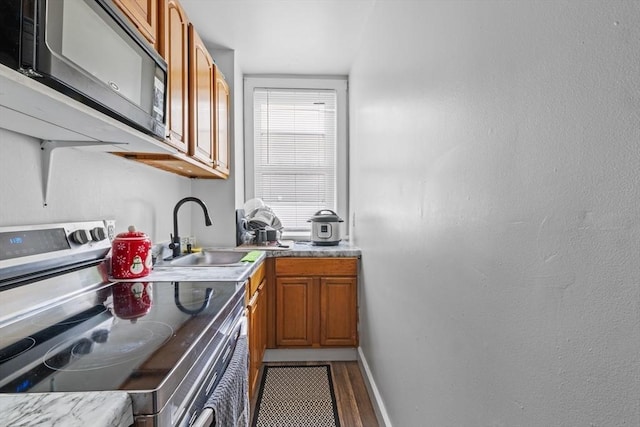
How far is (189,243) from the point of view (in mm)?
2277

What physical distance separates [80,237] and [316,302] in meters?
1.60

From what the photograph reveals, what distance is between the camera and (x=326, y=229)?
8.54 ft

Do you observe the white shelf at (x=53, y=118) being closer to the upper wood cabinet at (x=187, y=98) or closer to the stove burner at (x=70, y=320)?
the upper wood cabinet at (x=187, y=98)

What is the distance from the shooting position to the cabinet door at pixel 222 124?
218cm

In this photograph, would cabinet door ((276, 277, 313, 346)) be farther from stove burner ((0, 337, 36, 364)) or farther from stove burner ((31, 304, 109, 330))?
stove burner ((0, 337, 36, 364))

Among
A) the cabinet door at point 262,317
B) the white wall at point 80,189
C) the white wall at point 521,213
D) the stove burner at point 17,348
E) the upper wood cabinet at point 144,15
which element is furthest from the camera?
the cabinet door at point 262,317

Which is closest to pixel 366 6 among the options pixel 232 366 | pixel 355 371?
pixel 232 366

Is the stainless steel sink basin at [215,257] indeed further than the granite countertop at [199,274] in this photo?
Yes

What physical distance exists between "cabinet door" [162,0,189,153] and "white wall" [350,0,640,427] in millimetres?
1037

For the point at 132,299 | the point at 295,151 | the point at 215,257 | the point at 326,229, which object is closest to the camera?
the point at 132,299

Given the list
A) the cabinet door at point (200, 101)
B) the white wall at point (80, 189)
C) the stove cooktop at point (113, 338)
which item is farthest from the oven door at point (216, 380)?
the cabinet door at point (200, 101)

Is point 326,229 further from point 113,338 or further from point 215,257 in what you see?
point 113,338

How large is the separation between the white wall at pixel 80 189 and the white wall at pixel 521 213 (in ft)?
4.27

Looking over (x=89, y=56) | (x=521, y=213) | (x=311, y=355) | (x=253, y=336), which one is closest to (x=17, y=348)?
(x=89, y=56)
